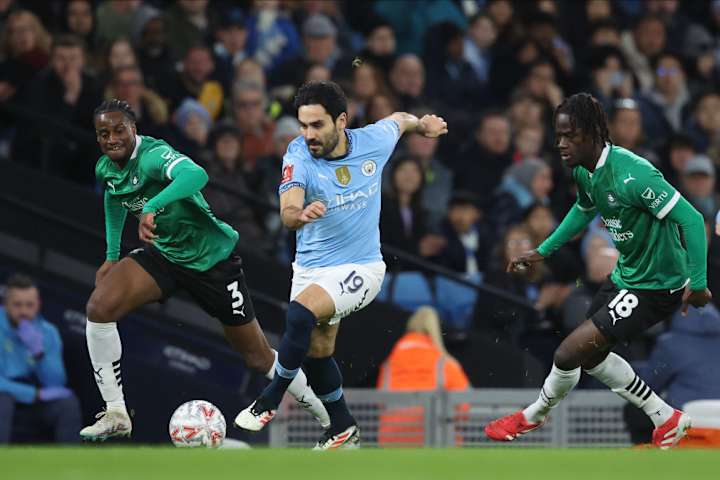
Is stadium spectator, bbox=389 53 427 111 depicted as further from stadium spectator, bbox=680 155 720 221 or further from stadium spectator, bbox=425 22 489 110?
stadium spectator, bbox=680 155 720 221

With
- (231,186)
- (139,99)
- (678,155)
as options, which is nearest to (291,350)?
(231,186)

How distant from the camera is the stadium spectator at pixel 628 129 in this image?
59.8 feet

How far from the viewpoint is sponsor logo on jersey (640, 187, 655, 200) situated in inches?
423

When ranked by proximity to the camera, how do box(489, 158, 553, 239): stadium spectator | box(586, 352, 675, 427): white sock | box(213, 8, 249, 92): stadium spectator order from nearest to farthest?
box(586, 352, 675, 427): white sock, box(489, 158, 553, 239): stadium spectator, box(213, 8, 249, 92): stadium spectator

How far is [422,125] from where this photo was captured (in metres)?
11.8

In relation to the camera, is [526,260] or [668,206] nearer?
[668,206]

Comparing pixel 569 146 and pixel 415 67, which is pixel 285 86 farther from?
pixel 569 146

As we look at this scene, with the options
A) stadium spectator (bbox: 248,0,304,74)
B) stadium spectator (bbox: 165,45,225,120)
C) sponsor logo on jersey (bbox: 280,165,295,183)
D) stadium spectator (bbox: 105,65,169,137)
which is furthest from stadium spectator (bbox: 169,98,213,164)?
sponsor logo on jersey (bbox: 280,165,295,183)

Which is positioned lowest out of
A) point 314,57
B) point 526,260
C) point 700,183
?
point 526,260

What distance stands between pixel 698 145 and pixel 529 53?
211 centimetres

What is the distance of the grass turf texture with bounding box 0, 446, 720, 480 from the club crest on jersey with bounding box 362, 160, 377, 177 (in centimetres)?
223

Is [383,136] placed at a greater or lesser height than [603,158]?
greater

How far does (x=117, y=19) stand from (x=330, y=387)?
23.0 feet

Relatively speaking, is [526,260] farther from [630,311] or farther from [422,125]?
[422,125]
